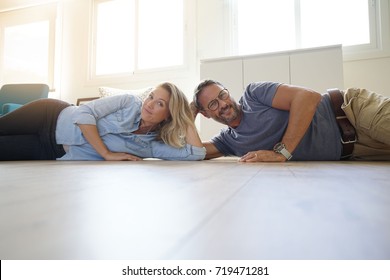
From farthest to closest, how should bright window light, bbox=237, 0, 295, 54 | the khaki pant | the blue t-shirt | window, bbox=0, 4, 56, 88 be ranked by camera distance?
window, bbox=0, 4, 56, 88, bright window light, bbox=237, 0, 295, 54, the blue t-shirt, the khaki pant

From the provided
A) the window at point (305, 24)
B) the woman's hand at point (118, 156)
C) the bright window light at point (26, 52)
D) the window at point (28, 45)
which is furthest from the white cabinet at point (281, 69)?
the bright window light at point (26, 52)

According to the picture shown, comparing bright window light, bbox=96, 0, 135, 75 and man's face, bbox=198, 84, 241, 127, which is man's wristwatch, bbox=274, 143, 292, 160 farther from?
bright window light, bbox=96, 0, 135, 75

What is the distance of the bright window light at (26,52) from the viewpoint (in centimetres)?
392

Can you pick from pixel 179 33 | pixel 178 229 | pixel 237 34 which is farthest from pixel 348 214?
pixel 179 33

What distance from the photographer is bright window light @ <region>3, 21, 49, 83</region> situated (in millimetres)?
3922

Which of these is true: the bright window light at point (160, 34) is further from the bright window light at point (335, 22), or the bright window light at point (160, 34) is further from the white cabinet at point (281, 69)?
the bright window light at point (335, 22)

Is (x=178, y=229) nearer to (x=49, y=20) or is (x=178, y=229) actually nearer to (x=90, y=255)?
(x=90, y=255)

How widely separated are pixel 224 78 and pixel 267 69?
1.29ft

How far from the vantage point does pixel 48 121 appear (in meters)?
1.36

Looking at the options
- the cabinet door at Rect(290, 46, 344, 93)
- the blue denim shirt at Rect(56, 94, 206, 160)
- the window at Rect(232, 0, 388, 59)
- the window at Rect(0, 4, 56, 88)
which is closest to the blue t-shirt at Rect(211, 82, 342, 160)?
the blue denim shirt at Rect(56, 94, 206, 160)

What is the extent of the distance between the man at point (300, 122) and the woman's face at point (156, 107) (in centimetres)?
19

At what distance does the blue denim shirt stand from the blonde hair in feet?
0.12

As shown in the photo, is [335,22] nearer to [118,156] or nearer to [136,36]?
[136,36]
